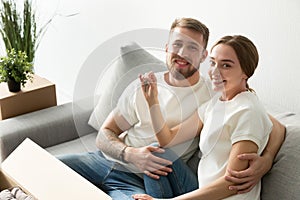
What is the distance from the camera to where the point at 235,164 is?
165 centimetres

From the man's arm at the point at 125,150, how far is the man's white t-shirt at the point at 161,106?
1.1 inches

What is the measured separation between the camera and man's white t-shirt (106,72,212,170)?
1.71 metres

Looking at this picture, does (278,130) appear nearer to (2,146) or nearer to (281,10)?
(281,10)

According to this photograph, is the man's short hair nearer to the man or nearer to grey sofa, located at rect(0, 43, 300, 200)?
the man

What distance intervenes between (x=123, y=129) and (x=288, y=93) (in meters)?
0.66

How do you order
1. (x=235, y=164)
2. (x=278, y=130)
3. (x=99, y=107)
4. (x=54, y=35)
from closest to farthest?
(x=235, y=164) < (x=278, y=130) < (x=99, y=107) < (x=54, y=35)

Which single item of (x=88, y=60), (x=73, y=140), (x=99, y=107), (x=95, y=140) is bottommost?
(x=73, y=140)

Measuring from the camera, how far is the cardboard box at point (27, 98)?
2566 mm

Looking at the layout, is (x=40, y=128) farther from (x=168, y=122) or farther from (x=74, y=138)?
(x=168, y=122)

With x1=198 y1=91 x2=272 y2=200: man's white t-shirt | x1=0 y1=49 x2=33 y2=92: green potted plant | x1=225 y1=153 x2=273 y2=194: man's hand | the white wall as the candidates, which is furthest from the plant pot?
x1=225 y1=153 x2=273 y2=194: man's hand

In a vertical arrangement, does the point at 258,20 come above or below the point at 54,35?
above

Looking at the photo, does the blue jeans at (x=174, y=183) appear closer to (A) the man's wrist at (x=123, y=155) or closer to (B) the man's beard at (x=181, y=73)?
(A) the man's wrist at (x=123, y=155)

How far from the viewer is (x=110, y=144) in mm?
1871

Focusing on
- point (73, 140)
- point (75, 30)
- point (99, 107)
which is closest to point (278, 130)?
point (99, 107)
